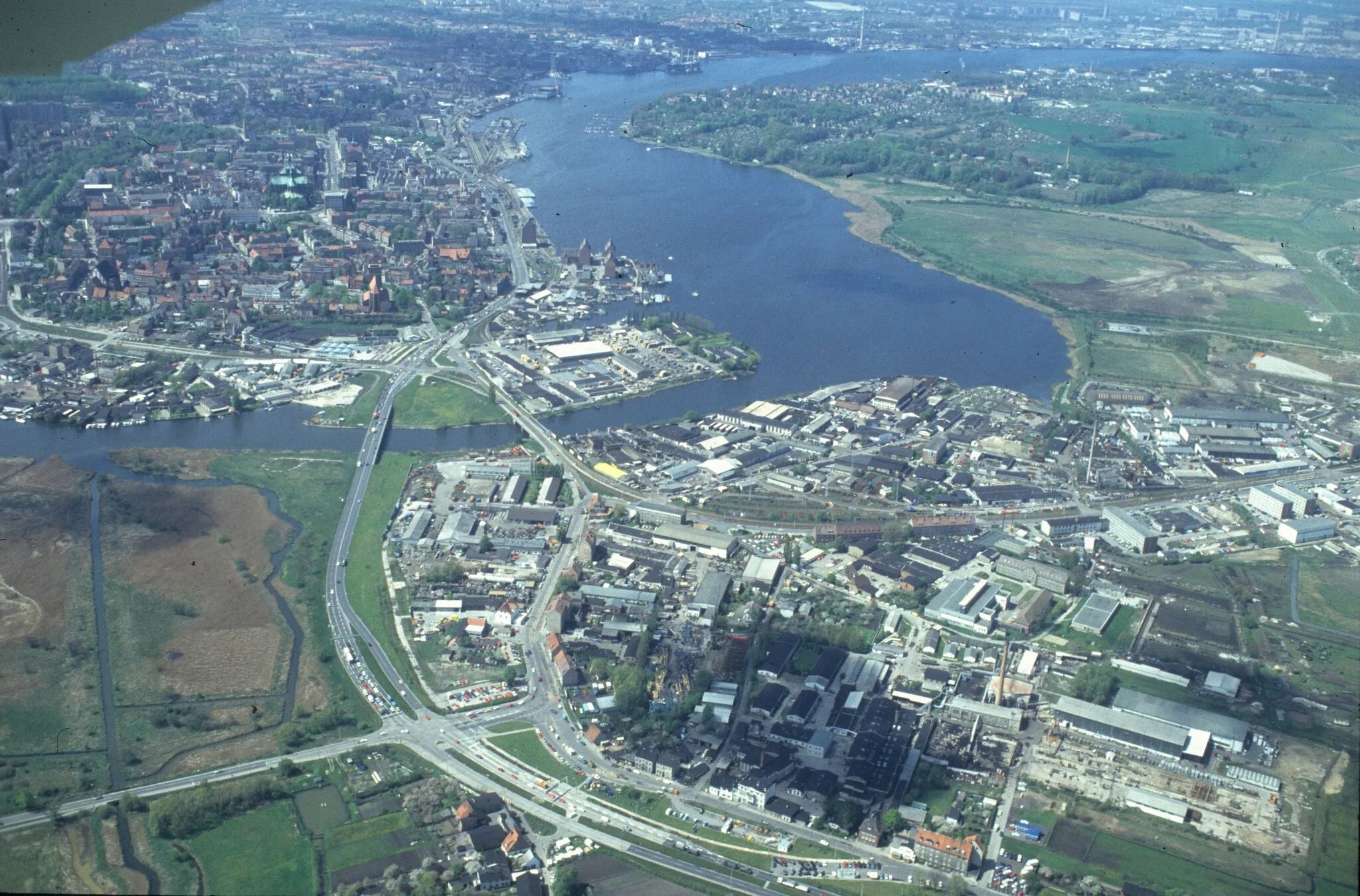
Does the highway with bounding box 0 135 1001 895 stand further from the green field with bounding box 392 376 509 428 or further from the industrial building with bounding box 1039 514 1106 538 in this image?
the industrial building with bounding box 1039 514 1106 538

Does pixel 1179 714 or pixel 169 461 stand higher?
pixel 1179 714

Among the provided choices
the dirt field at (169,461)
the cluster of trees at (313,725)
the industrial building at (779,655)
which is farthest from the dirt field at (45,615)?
the industrial building at (779,655)

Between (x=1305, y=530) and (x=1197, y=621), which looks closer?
(x=1197, y=621)

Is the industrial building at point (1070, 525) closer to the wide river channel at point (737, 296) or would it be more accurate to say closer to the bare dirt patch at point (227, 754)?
the wide river channel at point (737, 296)

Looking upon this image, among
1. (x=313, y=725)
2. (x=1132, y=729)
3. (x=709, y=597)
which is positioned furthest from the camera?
(x=709, y=597)

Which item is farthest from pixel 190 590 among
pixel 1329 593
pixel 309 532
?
pixel 1329 593

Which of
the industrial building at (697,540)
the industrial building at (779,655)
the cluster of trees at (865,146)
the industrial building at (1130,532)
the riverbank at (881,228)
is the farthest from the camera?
the cluster of trees at (865,146)

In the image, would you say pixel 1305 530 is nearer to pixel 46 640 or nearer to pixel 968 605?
pixel 968 605
